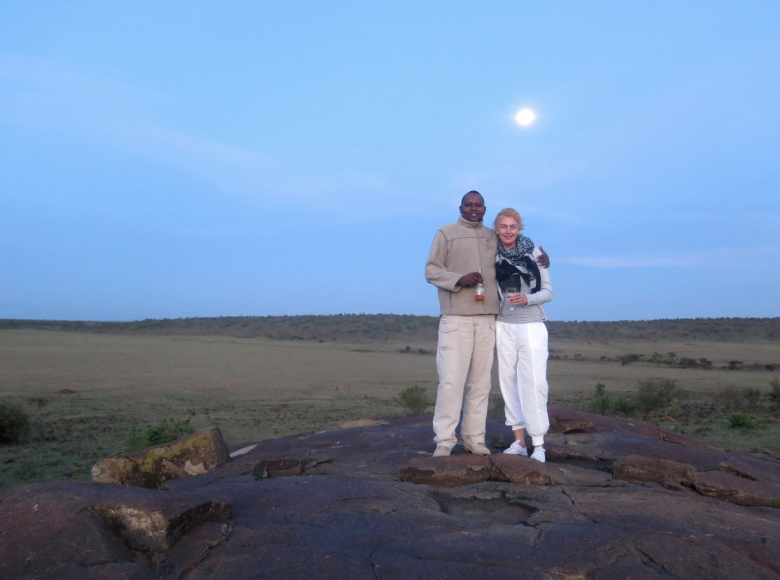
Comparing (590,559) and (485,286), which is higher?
(485,286)

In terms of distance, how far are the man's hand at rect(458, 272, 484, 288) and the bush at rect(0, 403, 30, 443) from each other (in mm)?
10056

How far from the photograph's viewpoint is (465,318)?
19.2 ft

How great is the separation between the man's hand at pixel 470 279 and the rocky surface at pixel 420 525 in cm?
152

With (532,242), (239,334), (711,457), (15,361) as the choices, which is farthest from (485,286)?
(239,334)

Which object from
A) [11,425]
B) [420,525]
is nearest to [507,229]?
[420,525]

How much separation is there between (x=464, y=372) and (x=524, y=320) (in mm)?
721

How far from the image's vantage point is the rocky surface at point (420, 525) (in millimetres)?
3398

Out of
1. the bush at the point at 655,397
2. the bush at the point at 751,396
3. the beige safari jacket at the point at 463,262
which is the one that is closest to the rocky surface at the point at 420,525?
the beige safari jacket at the point at 463,262

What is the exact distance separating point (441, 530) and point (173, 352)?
36414 millimetres

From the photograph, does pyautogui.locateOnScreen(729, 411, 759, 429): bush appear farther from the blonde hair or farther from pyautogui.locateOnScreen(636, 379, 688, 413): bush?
the blonde hair

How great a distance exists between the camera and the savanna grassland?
496 inches

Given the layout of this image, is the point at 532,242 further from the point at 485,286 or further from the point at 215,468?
the point at 215,468

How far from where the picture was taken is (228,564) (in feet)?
11.3

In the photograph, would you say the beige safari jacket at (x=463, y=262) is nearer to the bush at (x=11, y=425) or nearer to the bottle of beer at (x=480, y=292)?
the bottle of beer at (x=480, y=292)
